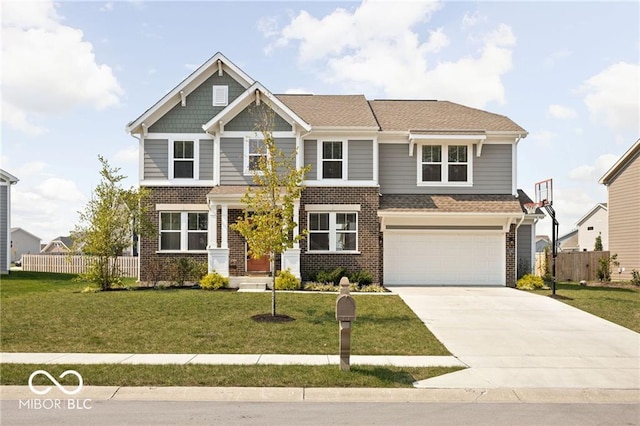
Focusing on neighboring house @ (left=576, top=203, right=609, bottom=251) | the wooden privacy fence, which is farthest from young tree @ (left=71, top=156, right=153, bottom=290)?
neighboring house @ (left=576, top=203, right=609, bottom=251)

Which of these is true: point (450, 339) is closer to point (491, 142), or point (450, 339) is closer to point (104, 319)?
point (104, 319)

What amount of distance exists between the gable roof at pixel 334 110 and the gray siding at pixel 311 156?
81cm

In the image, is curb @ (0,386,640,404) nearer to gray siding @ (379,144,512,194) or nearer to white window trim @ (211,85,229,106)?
gray siding @ (379,144,512,194)

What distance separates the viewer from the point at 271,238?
1426 centimetres

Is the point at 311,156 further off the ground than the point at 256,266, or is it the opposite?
the point at 311,156

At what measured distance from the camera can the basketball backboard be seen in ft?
68.4

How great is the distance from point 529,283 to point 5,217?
26343 mm

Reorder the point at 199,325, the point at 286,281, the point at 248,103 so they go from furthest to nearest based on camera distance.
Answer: the point at 248,103 < the point at 286,281 < the point at 199,325

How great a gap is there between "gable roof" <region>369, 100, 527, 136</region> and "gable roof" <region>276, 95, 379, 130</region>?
2.63 ft

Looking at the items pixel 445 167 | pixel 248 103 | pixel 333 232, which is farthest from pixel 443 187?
pixel 248 103

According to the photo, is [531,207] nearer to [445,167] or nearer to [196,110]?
[445,167]

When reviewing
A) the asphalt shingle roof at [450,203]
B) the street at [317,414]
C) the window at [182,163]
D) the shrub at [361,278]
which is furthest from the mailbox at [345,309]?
the window at [182,163]

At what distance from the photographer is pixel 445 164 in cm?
2389

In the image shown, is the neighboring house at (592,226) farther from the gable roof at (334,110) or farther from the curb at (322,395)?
the curb at (322,395)
